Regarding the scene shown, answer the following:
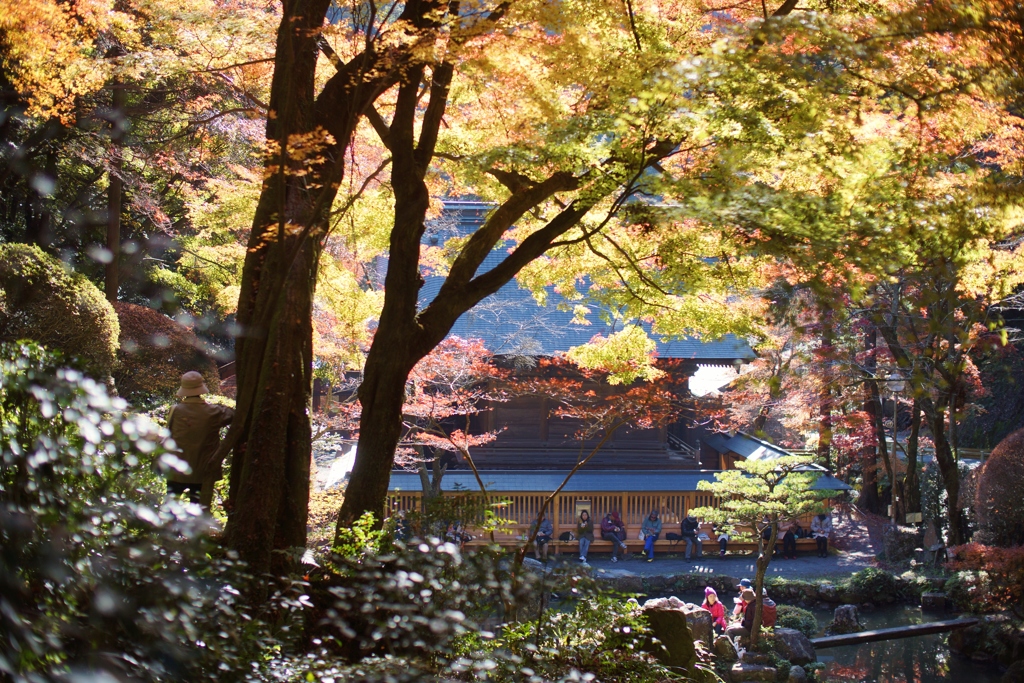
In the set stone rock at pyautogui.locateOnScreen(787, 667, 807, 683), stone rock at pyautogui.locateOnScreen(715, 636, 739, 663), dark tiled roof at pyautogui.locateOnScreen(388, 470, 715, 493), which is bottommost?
stone rock at pyautogui.locateOnScreen(787, 667, 807, 683)

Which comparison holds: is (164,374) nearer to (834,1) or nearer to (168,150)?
(168,150)

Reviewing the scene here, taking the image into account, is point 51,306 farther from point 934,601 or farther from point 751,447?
point 751,447

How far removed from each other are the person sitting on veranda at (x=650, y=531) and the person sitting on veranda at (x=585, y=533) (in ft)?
3.10

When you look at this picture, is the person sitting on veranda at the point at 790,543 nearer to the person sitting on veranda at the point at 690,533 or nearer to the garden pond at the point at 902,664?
the person sitting on veranda at the point at 690,533

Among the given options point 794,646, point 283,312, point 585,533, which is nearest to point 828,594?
point 794,646

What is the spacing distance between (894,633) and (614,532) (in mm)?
4583

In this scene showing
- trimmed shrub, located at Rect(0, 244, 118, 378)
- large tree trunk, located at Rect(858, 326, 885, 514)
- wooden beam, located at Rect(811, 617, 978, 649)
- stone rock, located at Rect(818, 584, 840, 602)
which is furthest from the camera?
large tree trunk, located at Rect(858, 326, 885, 514)

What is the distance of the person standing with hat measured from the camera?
4.41 meters

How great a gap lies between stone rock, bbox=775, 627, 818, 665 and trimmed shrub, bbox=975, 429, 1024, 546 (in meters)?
3.06

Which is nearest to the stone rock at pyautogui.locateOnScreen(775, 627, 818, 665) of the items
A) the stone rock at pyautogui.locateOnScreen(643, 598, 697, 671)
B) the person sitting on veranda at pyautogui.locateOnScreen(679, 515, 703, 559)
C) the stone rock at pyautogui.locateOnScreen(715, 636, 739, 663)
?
the stone rock at pyautogui.locateOnScreen(715, 636, 739, 663)

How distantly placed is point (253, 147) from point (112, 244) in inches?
99.0

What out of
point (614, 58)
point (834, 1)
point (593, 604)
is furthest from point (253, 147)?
point (593, 604)

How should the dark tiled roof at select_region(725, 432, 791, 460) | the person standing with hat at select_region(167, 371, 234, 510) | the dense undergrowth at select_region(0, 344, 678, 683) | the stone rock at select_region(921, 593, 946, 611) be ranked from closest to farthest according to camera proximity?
1. the dense undergrowth at select_region(0, 344, 678, 683)
2. the person standing with hat at select_region(167, 371, 234, 510)
3. the stone rock at select_region(921, 593, 946, 611)
4. the dark tiled roof at select_region(725, 432, 791, 460)

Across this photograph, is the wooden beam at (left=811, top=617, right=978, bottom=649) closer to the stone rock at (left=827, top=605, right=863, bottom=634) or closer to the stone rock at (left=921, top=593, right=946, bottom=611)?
the stone rock at (left=827, top=605, right=863, bottom=634)
